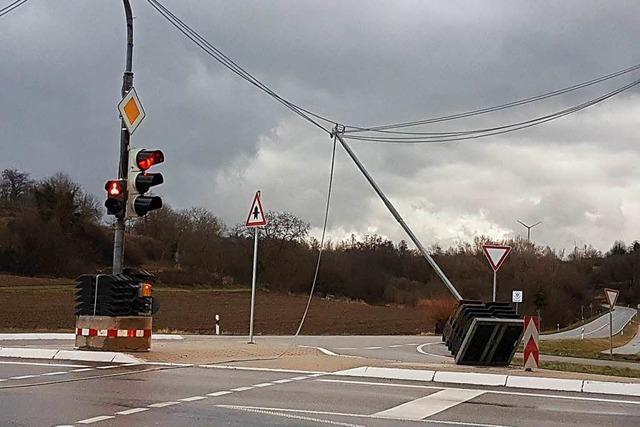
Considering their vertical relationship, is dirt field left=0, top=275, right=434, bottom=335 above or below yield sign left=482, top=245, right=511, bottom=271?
below

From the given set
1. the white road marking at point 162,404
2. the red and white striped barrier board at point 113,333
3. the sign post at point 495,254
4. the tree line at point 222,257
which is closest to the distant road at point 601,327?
the tree line at point 222,257

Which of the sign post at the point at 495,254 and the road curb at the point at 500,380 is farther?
the sign post at the point at 495,254

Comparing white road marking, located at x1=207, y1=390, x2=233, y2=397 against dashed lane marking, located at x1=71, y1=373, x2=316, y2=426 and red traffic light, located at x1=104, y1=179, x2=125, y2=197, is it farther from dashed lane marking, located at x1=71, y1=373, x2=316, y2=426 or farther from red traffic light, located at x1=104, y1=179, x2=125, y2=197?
red traffic light, located at x1=104, y1=179, x2=125, y2=197

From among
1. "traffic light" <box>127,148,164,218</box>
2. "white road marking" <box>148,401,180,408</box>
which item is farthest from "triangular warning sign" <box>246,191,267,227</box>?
"white road marking" <box>148,401,180,408</box>

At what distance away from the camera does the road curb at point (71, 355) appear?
16094 mm

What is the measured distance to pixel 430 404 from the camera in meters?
11.2

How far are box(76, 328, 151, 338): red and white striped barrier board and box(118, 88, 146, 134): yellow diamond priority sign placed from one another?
13.7 feet

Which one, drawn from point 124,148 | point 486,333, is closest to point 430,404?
point 486,333

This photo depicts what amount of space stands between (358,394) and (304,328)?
38728mm

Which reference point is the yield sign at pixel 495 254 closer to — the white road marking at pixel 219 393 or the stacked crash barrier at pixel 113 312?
the stacked crash barrier at pixel 113 312

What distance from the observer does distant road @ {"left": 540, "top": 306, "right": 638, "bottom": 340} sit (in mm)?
73500

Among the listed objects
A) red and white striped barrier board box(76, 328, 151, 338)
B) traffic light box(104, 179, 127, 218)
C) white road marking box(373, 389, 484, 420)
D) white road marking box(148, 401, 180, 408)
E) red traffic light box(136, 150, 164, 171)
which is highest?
red traffic light box(136, 150, 164, 171)

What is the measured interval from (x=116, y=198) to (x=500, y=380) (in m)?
8.28

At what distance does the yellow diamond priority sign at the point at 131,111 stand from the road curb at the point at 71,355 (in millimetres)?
4682
